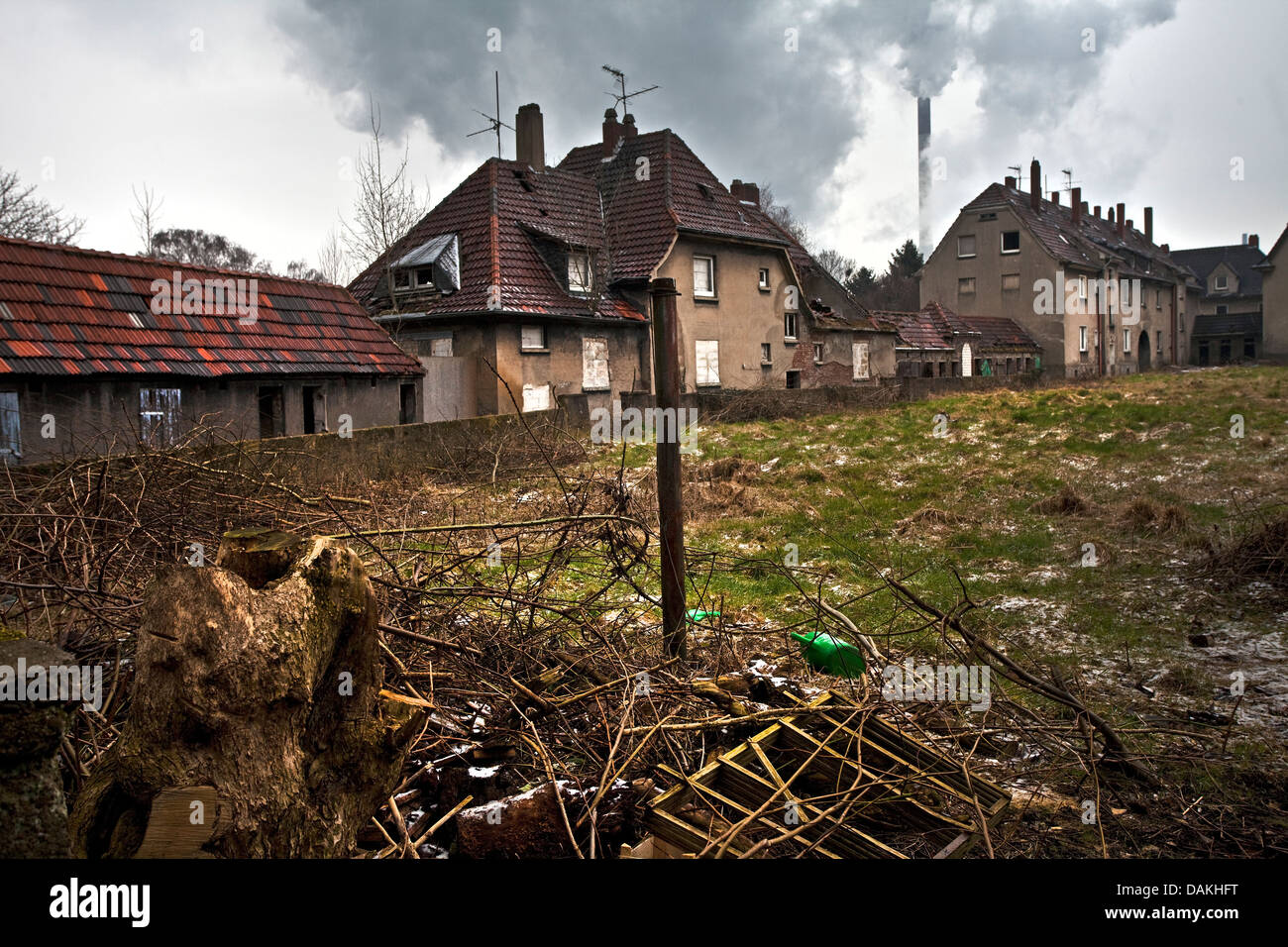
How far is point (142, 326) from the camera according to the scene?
55.4 feet

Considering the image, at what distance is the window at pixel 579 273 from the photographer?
1133 inches

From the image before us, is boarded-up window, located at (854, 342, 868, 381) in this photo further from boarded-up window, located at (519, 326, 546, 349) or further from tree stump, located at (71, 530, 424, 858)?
tree stump, located at (71, 530, 424, 858)

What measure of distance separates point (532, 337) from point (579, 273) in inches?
122

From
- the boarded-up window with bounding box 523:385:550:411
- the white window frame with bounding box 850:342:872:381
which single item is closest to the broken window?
the boarded-up window with bounding box 523:385:550:411

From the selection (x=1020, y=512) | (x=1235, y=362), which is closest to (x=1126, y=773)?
(x=1020, y=512)

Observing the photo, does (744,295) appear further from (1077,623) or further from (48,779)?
(48,779)

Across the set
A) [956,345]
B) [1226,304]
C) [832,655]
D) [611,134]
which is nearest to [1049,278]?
[956,345]

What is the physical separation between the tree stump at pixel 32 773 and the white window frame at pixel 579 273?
26.5m

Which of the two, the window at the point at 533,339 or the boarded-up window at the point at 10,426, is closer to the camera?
the boarded-up window at the point at 10,426

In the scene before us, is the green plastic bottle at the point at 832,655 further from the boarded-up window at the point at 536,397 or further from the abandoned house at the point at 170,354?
the boarded-up window at the point at 536,397

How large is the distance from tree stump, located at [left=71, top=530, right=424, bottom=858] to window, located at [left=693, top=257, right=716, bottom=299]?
29.7 m

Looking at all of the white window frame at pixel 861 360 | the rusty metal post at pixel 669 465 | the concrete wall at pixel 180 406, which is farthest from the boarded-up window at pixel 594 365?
the rusty metal post at pixel 669 465
